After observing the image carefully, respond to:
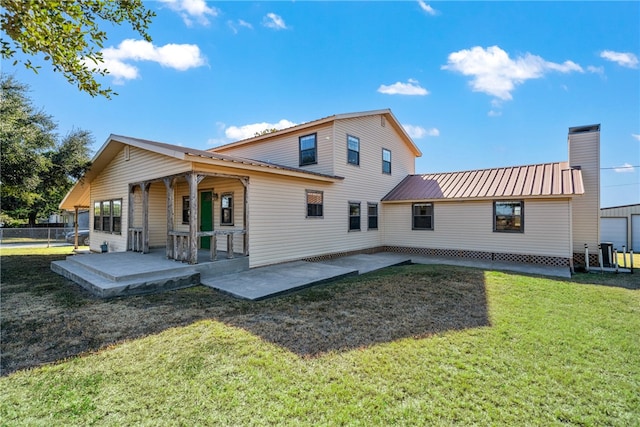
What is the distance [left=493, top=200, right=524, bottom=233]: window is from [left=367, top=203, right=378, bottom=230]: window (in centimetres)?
486

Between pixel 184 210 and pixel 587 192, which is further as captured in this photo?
pixel 184 210

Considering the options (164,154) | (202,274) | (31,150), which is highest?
(31,150)

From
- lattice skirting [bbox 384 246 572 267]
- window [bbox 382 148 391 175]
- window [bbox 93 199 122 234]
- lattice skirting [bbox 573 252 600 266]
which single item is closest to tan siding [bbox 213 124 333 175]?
window [bbox 382 148 391 175]

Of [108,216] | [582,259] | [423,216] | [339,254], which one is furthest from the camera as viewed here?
[423,216]

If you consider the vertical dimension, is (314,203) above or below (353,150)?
below

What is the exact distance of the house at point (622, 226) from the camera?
1647 centimetres

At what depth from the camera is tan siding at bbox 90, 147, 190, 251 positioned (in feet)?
29.5

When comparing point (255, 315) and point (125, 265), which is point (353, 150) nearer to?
point (255, 315)

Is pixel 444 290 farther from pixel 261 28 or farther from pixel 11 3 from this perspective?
pixel 261 28

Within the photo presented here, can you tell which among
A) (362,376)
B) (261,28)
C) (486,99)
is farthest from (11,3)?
(486,99)

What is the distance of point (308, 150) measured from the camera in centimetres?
1202

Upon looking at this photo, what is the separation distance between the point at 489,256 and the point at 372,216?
505 cm

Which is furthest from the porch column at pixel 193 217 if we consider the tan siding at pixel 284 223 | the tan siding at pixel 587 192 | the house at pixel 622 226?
the house at pixel 622 226


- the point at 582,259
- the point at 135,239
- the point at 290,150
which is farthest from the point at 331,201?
the point at 582,259
